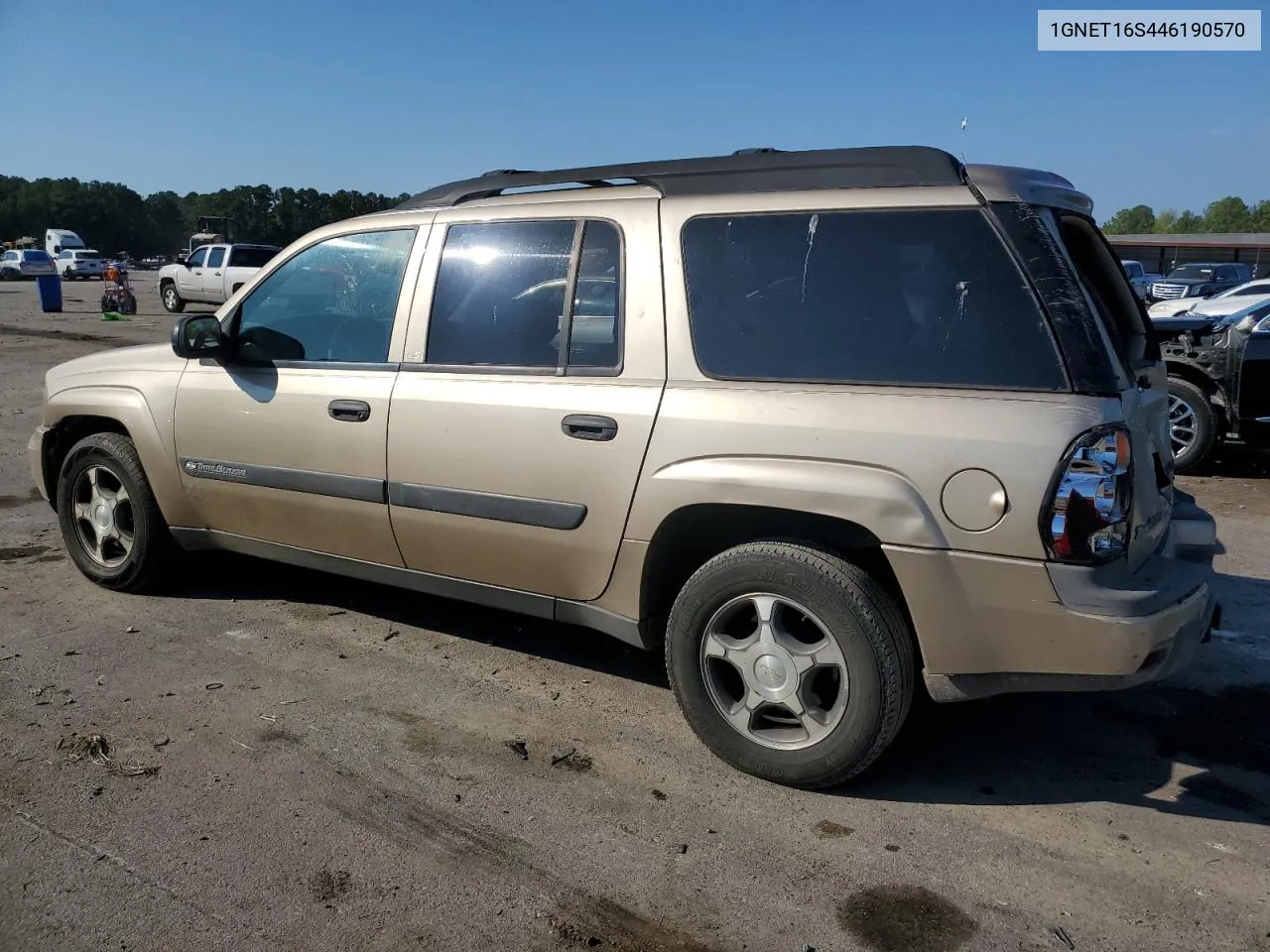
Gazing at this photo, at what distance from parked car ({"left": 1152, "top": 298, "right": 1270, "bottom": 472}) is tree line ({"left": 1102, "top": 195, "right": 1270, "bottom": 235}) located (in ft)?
361

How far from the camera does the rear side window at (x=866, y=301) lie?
9.71 ft

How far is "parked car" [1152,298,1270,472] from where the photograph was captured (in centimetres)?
803

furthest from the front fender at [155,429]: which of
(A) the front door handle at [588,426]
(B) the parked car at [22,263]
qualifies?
(B) the parked car at [22,263]

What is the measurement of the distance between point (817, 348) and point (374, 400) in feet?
6.02

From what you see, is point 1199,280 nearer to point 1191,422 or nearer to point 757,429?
point 1191,422

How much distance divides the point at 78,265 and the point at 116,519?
175 feet

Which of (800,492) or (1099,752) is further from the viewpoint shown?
(1099,752)

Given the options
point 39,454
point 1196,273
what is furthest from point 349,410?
point 1196,273

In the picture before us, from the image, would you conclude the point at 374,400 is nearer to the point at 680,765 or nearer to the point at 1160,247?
the point at 680,765

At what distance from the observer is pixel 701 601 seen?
337 cm

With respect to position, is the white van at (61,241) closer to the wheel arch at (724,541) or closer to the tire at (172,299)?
the tire at (172,299)

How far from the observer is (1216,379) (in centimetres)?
823

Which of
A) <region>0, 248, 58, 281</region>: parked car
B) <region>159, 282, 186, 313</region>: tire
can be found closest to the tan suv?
<region>159, 282, 186, 313</region>: tire

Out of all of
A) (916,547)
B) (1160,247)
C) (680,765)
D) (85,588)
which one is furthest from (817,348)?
(1160,247)
